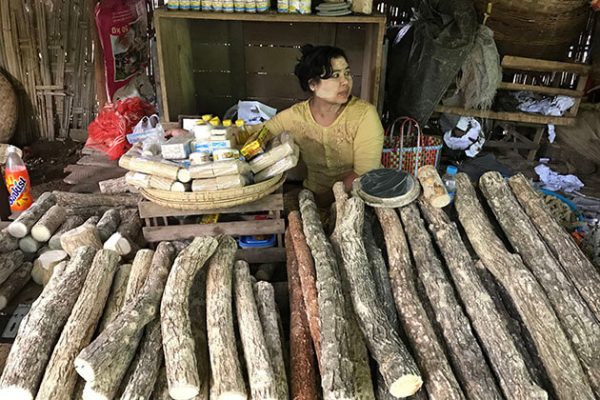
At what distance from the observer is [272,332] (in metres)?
1.86

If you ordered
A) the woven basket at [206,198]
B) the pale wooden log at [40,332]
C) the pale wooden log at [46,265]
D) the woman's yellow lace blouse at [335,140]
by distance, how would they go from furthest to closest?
the woman's yellow lace blouse at [335,140] → the pale wooden log at [46,265] → the woven basket at [206,198] → the pale wooden log at [40,332]

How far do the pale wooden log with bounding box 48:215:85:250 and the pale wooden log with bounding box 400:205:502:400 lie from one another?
2095 millimetres

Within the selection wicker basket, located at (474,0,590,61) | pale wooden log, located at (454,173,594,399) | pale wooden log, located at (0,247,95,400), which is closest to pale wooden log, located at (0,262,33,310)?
pale wooden log, located at (0,247,95,400)

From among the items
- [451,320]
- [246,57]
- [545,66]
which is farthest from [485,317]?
[246,57]

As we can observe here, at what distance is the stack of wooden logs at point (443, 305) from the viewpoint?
Answer: 160cm

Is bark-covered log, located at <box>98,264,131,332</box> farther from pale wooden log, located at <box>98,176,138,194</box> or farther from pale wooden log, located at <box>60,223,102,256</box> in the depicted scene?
pale wooden log, located at <box>98,176,138,194</box>

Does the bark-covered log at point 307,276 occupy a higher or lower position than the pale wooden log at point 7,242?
higher

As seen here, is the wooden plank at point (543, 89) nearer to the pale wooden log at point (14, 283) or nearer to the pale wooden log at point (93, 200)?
the pale wooden log at point (93, 200)

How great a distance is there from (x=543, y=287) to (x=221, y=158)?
1576 millimetres

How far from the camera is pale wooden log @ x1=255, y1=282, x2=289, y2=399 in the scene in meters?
1.65

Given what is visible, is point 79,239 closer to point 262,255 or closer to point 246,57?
point 262,255

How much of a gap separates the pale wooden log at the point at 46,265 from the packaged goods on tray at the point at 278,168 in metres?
1.20

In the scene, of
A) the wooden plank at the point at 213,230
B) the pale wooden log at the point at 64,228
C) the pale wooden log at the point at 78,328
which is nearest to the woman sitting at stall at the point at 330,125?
the wooden plank at the point at 213,230

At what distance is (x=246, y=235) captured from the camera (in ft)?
8.70
